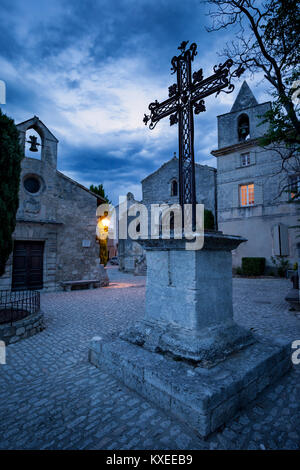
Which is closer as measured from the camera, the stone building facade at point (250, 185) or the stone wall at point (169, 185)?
the stone building facade at point (250, 185)

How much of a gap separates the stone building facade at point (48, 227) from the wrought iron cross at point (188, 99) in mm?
8649

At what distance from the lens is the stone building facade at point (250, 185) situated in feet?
46.3

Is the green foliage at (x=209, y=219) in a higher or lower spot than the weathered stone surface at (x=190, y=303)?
higher

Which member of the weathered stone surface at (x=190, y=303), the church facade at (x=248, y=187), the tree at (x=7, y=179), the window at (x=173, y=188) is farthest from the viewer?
the window at (x=173, y=188)

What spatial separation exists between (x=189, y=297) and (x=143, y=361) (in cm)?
94

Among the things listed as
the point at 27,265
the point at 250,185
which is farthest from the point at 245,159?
the point at 27,265

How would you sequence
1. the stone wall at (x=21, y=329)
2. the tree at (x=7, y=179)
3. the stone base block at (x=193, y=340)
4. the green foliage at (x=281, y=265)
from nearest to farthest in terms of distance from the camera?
1. the stone base block at (x=193, y=340)
2. the stone wall at (x=21, y=329)
3. the tree at (x=7, y=179)
4. the green foliage at (x=281, y=265)

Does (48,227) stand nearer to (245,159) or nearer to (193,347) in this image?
(193,347)

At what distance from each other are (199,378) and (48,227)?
983 cm

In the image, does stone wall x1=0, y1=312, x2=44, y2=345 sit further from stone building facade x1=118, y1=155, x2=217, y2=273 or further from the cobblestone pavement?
stone building facade x1=118, y1=155, x2=217, y2=273

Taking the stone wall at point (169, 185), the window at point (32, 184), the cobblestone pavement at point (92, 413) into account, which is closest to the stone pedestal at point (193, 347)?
the cobblestone pavement at point (92, 413)

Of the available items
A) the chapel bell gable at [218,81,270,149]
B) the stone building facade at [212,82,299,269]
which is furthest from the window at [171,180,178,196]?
the chapel bell gable at [218,81,270,149]

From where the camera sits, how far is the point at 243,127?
16.2 meters

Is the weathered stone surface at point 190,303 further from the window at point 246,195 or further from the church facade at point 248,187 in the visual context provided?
the window at point 246,195
